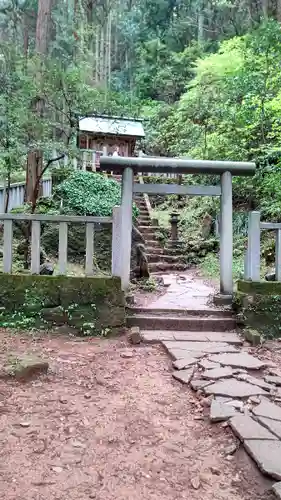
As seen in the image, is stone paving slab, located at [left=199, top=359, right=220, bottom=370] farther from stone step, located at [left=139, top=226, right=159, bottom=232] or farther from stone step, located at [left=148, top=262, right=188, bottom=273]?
stone step, located at [left=139, top=226, right=159, bottom=232]

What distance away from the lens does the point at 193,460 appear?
2.43 meters

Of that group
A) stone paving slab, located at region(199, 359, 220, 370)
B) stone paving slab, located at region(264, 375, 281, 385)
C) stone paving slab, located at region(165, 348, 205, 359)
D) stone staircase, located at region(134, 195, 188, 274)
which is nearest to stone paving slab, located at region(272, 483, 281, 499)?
stone paving slab, located at region(264, 375, 281, 385)

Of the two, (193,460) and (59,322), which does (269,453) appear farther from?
(59,322)

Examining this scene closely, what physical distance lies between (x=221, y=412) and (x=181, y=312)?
2.75 metres

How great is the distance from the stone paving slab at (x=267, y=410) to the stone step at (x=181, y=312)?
2481 millimetres

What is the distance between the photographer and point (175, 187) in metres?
5.92

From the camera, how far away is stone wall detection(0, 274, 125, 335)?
5055 mm

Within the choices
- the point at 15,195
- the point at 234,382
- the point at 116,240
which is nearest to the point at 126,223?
the point at 116,240

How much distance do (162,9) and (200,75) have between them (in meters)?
19.0

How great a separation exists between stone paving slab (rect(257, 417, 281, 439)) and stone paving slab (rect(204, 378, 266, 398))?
0.43 metres

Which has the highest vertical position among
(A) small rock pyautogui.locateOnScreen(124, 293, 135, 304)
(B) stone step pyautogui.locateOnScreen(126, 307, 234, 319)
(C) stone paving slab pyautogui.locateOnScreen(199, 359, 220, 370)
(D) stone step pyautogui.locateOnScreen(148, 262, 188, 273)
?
(D) stone step pyautogui.locateOnScreen(148, 262, 188, 273)

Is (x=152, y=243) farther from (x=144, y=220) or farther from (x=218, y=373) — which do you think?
(x=218, y=373)

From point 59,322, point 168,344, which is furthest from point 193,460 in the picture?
point 59,322

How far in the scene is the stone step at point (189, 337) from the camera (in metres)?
4.83
